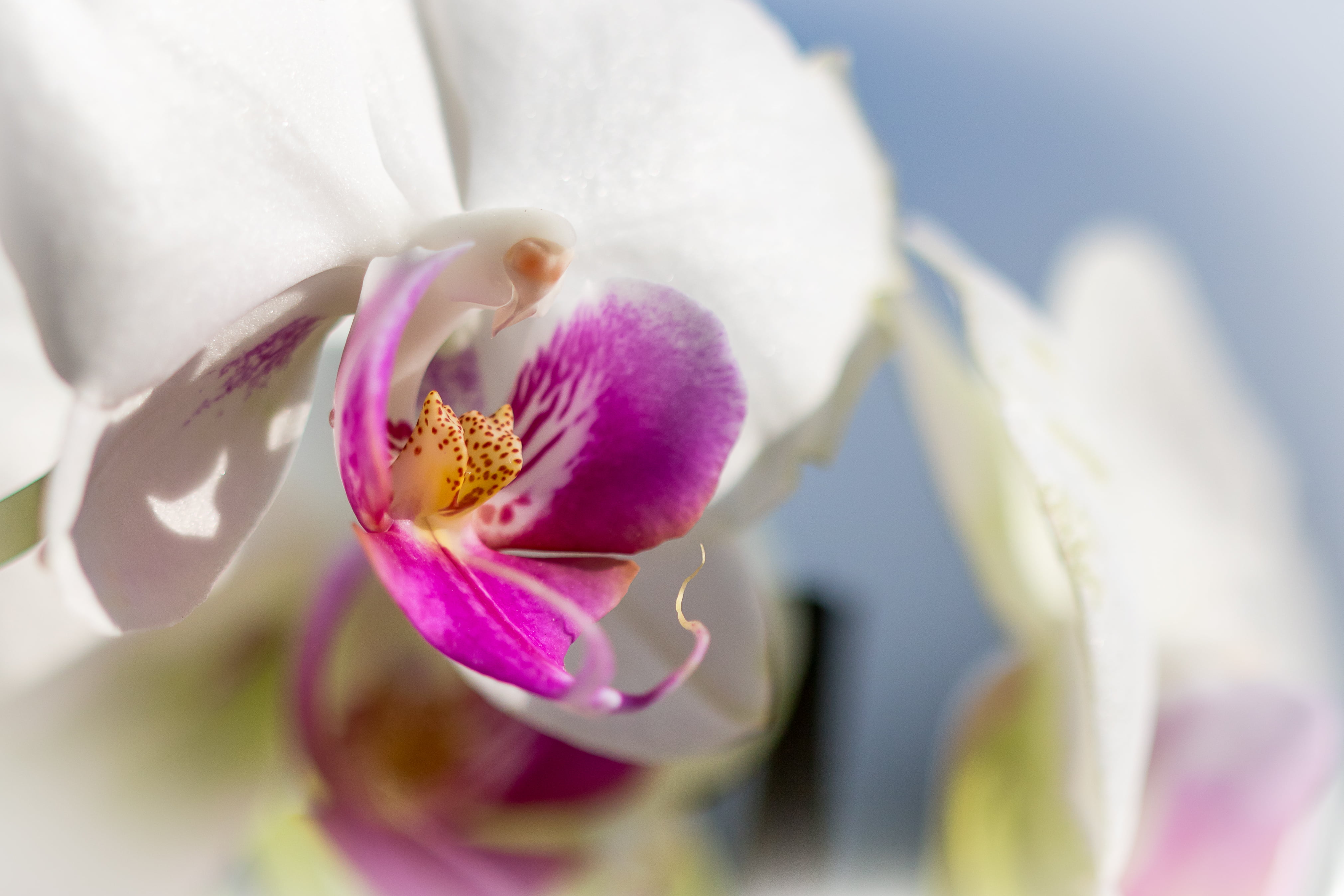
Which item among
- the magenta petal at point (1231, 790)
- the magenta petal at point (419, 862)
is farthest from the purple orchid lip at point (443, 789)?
the magenta petal at point (1231, 790)

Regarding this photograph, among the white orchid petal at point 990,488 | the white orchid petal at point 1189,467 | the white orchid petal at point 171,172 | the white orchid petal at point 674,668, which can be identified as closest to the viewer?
the white orchid petal at point 171,172

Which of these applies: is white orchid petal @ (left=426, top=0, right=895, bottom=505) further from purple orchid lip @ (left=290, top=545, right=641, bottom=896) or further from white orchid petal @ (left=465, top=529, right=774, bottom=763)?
purple orchid lip @ (left=290, top=545, right=641, bottom=896)

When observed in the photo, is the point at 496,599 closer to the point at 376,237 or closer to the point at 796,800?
the point at 376,237

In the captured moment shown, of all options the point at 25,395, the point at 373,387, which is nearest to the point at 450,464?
the point at 373,387

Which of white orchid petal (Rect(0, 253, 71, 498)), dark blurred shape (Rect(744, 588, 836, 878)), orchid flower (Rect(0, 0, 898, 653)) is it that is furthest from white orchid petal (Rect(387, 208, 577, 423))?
dark blurred shape (Rect(744, 588, 836, 878))

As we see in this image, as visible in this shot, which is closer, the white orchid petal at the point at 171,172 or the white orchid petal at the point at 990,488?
the white orchid petal at the point at 171,172

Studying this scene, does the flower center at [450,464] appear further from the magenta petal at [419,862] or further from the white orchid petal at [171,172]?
the magenta petal at [419,862]

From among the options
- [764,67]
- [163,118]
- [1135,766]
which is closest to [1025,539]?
[1135,766]
